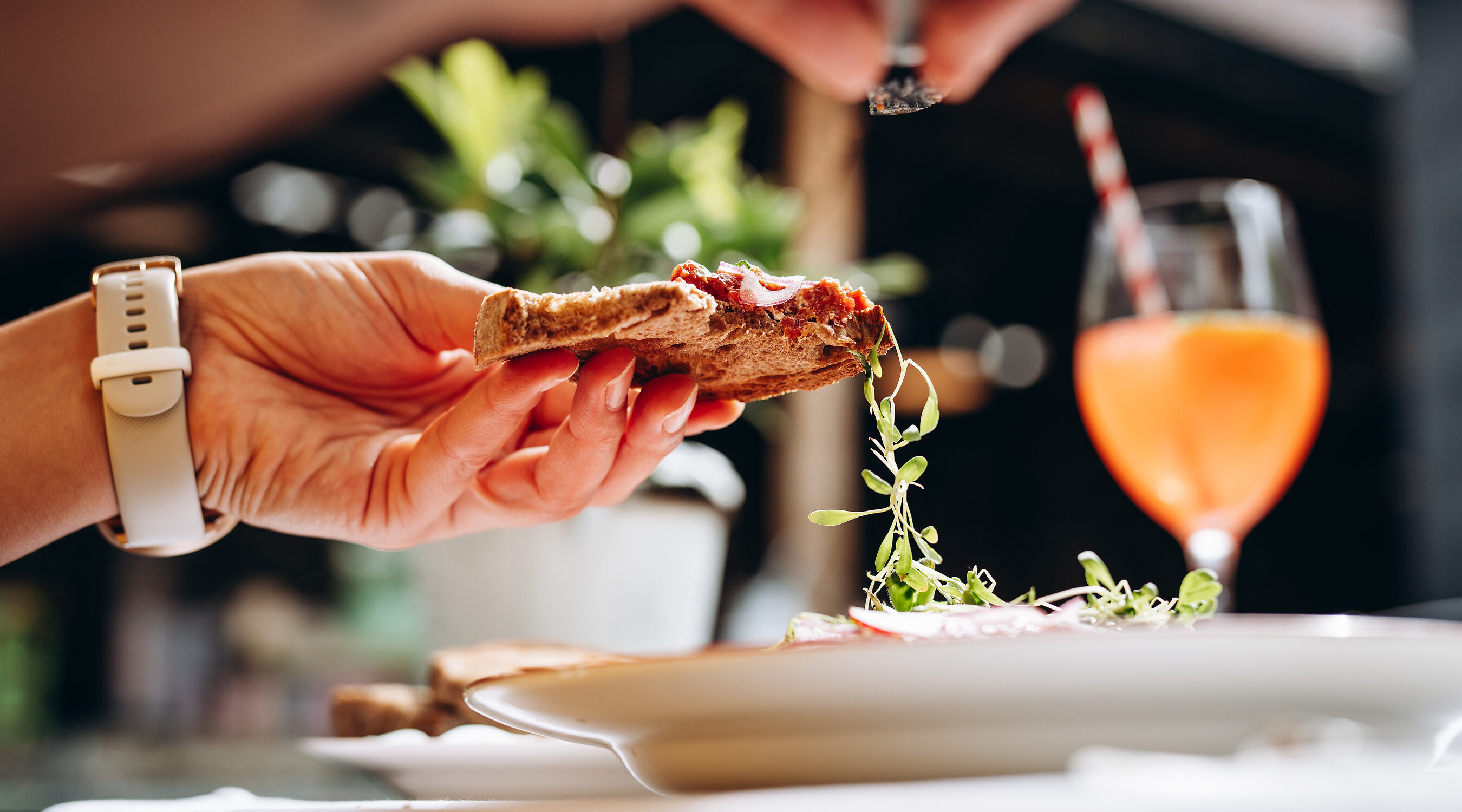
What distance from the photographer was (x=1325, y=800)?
7.1 inches

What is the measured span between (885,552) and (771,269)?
0.71 m

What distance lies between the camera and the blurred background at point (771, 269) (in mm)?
1126

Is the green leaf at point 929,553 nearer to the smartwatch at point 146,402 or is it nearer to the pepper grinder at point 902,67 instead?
the pepper grinder at point 902,67

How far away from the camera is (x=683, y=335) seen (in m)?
0.47

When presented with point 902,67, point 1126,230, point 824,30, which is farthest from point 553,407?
point 1126,230

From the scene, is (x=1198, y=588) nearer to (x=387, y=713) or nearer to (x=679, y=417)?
(x=679, y=417)

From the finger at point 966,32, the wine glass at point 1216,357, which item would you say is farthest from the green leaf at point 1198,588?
the wine glass at point 1216,357

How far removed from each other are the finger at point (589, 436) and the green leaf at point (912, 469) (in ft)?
0.48

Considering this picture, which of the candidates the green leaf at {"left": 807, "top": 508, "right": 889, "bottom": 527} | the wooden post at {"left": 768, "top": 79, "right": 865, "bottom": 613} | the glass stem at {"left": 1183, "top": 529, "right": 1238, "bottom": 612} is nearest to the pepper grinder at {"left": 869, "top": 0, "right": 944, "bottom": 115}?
the green leaf at {"left": 807, "top": 508, "right": 889, "bottom": 527}

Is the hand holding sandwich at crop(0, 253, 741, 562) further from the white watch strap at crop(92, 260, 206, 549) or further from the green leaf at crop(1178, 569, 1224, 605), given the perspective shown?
the green leaf at crop(1178, 569, 1224, 605)

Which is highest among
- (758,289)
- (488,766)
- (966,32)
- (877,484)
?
(966,32)

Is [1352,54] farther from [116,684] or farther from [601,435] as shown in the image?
[116,684]

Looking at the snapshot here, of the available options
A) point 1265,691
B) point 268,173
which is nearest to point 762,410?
point 1265,691

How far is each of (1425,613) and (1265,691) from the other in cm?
135
